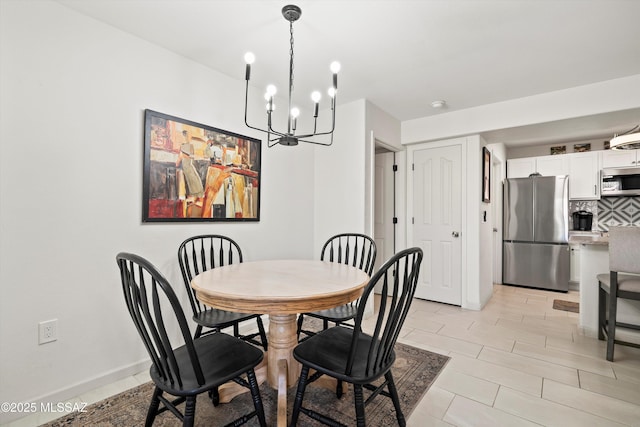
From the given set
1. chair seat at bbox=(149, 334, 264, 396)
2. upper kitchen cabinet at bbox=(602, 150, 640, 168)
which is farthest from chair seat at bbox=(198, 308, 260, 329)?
upper kitchen cabinet at bbox=(602, 150, 640, 168)

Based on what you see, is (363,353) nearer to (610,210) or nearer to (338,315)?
(338,315)

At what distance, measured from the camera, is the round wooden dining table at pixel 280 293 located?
1354 millimetres

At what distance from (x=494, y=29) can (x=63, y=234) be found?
3.05 m

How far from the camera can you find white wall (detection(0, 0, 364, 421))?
1621mm

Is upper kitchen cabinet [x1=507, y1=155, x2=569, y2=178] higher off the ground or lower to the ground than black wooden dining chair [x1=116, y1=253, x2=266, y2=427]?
higher

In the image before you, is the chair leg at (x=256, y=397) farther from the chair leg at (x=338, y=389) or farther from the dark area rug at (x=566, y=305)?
the dark area rug at (x=566, y=305)

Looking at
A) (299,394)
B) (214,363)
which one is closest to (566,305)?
(299,394)

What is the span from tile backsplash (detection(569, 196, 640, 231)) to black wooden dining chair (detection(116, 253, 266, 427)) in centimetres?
567

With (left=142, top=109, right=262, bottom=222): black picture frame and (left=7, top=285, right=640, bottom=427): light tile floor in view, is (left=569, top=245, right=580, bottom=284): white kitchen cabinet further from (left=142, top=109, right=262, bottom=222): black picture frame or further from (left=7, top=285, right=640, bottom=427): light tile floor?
(left=142, top=109, right=262, bottom=222): black picture frame

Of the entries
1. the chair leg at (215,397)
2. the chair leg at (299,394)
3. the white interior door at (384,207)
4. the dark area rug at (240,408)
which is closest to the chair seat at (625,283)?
the dark area rug at (240,408)

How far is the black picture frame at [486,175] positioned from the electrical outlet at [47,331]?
4.17 metres

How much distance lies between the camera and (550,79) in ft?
8.96

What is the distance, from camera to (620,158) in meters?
4.30

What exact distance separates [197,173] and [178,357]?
146cm
